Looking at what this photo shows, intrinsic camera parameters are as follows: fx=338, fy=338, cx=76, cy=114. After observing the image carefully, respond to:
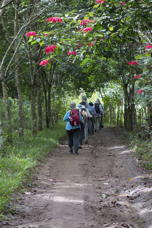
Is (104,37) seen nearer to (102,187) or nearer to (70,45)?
(70,45)

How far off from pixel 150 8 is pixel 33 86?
9.23 m

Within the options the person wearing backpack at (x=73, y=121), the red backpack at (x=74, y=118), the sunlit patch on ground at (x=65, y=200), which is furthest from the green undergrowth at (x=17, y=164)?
the red backpack at (x=74, y=118)

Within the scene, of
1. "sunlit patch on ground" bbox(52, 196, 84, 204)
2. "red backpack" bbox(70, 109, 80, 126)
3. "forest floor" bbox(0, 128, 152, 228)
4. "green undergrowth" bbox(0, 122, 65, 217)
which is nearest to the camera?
"forest floor" bbox(0, 128, 152, 228)

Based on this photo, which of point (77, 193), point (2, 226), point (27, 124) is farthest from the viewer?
point (27, 124)

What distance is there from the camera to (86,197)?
659 centimetres

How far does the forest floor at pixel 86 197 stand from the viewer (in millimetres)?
5223

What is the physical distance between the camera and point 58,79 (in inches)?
985

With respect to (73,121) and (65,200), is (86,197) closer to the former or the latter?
(65,200)

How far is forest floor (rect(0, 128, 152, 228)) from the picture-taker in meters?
5.22

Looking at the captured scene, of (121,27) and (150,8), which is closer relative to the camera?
(150,8)

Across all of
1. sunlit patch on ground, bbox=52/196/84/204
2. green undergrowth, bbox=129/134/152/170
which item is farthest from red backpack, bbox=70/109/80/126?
sunlit patch on ground, bbox=52/196/84/204

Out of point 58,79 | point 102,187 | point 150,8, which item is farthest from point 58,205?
point 58,79

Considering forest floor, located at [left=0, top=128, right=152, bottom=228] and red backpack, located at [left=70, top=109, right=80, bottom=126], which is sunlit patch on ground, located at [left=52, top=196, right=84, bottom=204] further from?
red backpack, located at [left=70, top=109, right=80, bottom=126]

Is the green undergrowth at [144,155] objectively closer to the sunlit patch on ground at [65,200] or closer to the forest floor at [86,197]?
the forest floor at [86,197]
